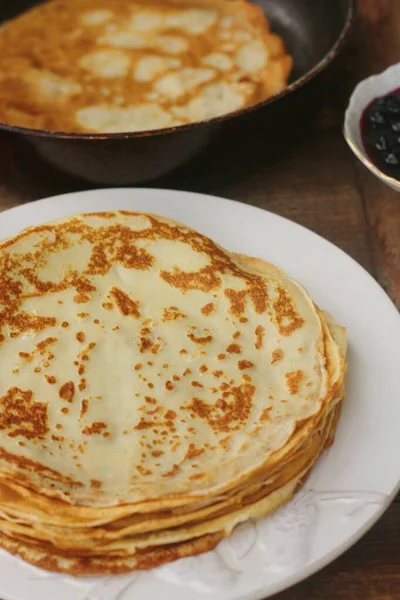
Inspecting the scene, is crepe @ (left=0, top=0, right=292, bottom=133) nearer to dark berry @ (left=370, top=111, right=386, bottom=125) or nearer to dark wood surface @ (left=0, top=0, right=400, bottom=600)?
dark wood surface @ (left=0, top=0, right=400, bottom=600)

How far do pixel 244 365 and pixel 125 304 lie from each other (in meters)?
0.24

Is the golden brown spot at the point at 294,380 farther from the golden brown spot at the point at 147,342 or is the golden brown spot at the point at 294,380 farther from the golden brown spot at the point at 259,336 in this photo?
the golden brown spot at the point at 147,342

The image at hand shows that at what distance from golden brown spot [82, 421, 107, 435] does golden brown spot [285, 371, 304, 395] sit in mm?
291

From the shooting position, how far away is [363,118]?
5.64ft

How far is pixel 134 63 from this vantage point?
2082 millimetres

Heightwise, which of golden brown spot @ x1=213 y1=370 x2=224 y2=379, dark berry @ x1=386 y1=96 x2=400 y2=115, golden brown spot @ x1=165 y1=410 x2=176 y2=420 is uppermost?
dark berry @ x1=386 y1=96 x2=400 y2=115

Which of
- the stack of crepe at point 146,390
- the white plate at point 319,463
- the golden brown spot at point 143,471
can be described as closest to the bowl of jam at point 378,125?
the white plate at point 319,463

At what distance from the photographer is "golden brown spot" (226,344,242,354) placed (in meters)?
1.25

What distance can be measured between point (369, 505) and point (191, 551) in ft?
0.87

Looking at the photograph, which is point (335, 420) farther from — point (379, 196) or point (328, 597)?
point (379, 196)

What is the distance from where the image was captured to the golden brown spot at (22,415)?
1.13m

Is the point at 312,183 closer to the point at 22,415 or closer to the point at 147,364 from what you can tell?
the point at 147,364

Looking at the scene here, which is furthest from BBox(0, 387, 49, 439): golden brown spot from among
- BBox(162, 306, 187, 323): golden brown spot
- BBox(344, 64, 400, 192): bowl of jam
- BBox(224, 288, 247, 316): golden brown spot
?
BBox(344, 64, 400, 192): bowl of jam

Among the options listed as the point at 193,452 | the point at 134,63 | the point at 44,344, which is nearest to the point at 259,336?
the point at 193,452
